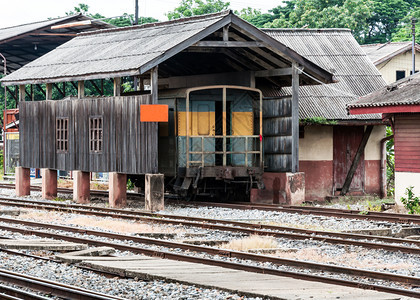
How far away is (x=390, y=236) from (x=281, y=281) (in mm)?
6131

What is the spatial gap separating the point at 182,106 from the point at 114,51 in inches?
114

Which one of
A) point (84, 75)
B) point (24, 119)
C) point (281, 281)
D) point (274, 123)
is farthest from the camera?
point (24, 119)

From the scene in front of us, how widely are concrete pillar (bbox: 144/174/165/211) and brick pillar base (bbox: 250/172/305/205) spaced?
12.7 feet

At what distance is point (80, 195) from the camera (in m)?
24.0

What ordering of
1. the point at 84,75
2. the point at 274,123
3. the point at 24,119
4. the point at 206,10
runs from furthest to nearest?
1. the point at 206,10
2. the point at 24,119
3. the point at 274,123
4. the point at 84,75

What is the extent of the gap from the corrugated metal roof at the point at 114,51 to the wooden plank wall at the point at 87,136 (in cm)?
97

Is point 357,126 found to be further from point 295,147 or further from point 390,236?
point 390,236

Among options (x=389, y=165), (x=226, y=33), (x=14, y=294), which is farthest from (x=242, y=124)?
(x=14, y=294)

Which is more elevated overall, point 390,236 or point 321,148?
point 321,148

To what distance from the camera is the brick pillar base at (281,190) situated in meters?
22.5

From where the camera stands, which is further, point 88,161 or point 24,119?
point 24,119

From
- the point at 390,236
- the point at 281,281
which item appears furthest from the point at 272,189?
the point at 281,281

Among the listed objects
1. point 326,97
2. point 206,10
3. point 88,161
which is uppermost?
point 206,10

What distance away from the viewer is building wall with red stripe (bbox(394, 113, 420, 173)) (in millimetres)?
20266
